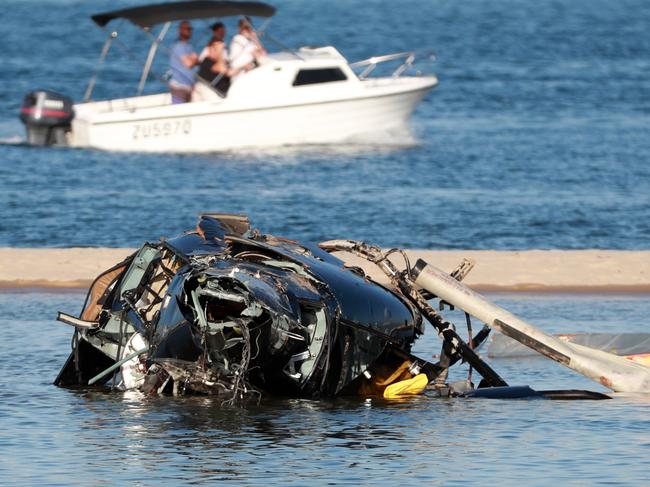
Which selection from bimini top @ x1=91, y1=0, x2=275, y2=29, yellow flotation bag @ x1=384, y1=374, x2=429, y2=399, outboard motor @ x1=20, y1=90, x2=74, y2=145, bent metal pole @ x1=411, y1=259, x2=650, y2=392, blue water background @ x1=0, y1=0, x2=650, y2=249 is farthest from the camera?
outboard motor @ x1=20, y1=90, x2=74, y2=145

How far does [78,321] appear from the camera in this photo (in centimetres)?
1316

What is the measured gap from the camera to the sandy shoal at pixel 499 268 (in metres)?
19.9

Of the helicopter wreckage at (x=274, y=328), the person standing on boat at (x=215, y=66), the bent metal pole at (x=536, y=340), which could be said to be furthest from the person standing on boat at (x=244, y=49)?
the bent metal pole at (x=536, y=340)

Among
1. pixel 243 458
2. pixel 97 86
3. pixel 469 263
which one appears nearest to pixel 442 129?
pixel 97 86

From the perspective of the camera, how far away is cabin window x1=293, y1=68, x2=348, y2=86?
114ft

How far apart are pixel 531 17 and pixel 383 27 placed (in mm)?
12615

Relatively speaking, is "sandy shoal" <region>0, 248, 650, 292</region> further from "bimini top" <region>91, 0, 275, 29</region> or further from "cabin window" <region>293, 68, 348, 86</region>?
"bimini top" <region>91, 0, 275, 29</region>

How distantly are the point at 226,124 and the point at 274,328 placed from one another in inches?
930

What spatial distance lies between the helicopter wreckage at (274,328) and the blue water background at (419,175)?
458 inches

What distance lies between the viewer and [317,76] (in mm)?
34969

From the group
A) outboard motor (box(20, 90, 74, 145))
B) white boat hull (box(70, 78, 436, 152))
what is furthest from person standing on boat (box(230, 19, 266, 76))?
outboard motor (box(20, 90, 74, 145))

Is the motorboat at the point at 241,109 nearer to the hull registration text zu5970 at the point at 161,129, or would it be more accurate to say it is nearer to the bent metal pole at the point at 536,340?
the hull registration text zu5970 at the point at 161,129

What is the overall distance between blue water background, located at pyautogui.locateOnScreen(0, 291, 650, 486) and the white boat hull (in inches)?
831

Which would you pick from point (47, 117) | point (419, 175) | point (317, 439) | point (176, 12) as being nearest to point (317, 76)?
point (419, 175)
